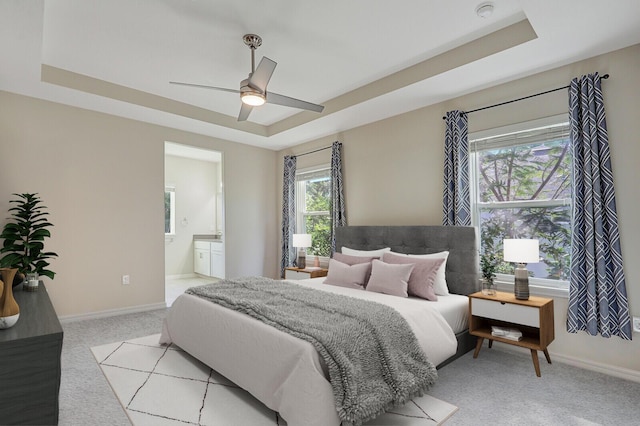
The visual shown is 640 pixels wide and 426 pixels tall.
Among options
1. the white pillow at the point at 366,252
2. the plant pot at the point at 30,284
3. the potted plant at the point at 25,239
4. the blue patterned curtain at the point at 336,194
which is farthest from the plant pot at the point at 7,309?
the blue patterned curtain at the point at 336,194

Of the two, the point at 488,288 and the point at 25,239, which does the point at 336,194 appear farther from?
the point at 25,239

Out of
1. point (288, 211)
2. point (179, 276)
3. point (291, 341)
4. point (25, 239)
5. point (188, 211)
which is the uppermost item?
point (188, 211)

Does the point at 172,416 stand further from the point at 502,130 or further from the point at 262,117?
the point at 262,117

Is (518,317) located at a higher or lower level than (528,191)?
lower

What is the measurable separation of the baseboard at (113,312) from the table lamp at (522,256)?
171 inches

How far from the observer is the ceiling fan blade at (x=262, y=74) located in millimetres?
2656

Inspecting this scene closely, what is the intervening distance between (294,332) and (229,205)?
154 inches

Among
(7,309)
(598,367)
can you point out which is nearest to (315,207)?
(598,367)

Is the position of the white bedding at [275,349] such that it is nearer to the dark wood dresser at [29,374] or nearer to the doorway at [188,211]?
the dark wood dresser at [29,374]

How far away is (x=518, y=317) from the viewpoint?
279 cm

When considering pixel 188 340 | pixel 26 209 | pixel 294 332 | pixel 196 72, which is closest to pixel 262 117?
pixel 196 72

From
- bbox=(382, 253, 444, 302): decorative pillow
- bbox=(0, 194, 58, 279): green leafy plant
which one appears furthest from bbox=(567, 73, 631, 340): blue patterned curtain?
bbox=(0, 194, 58, 279): green leafy plant

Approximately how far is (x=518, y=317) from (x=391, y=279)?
1061 mm

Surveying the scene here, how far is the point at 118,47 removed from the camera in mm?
3121
